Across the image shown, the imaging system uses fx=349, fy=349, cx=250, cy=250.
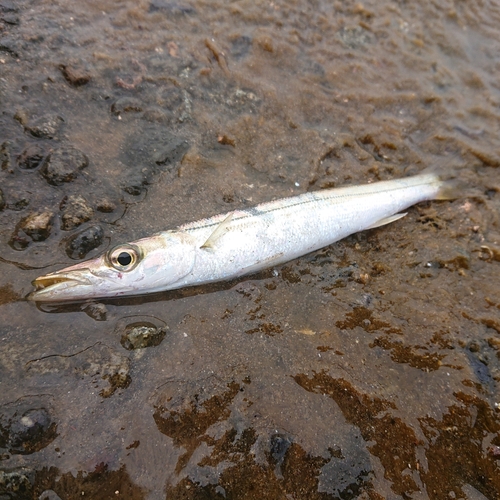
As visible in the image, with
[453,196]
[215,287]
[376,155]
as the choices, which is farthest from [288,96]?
[215,287]

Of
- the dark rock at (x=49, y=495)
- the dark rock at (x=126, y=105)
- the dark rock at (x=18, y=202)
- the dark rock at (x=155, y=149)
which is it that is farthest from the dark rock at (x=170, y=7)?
the dark rock at (x=49, y=495)

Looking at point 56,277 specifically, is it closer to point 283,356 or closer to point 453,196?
point 283,356

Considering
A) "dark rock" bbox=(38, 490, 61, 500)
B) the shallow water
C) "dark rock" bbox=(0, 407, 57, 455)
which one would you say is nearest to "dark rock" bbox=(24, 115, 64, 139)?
the shallow water

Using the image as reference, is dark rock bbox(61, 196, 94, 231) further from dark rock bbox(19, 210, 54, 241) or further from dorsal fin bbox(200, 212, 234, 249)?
dorsal fin bbox(200, 212, 234, 249)

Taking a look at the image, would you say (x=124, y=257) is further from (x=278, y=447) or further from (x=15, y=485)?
(x=278, y=447)

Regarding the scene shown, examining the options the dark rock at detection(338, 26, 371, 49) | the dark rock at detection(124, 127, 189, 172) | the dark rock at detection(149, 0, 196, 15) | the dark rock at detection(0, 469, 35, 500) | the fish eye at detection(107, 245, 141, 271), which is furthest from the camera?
the dark rock at detection(338, 26, 371, 49)

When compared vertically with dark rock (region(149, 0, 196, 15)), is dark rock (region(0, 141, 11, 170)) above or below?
below
